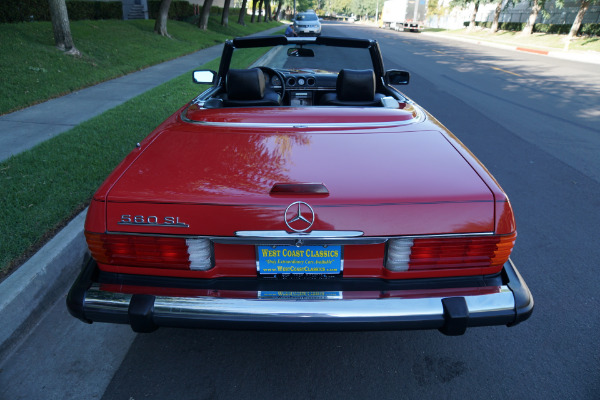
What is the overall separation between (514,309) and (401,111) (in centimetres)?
141

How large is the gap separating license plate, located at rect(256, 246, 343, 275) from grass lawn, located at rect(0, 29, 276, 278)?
1980mm

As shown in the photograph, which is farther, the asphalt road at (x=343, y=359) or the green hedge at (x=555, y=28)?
the green hedge at (x=555, y=28)

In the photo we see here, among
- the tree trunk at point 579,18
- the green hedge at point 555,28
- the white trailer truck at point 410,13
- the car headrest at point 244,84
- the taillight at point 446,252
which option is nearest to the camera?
the taillight at point 446,252

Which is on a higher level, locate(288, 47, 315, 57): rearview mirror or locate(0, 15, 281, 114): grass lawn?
locate(288, 47, 315, 57): rearview mirror

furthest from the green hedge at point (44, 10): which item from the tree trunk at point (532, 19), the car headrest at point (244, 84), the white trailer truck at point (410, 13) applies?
the white trailer truck at point (410, 13)

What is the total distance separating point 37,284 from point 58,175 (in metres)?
1.92

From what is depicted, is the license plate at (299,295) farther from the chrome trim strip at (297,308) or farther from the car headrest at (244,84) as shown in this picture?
the car headrest at (244,84)

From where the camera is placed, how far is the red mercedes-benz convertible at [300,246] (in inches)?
70.6

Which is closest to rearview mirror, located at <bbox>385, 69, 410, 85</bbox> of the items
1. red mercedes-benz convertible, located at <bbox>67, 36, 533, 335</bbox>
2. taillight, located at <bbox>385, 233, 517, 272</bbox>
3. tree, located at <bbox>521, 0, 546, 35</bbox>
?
red mercedes-benz convertible, located at <bbox>67, 36, 533, 335</bbox>

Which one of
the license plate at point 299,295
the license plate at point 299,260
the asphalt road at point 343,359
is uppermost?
the license plate at point 299,260

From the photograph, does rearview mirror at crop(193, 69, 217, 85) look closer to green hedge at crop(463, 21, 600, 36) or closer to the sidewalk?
the sidewalk

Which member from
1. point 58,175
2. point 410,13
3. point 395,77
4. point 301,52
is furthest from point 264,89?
point 410,13

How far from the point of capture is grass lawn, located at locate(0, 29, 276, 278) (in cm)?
317

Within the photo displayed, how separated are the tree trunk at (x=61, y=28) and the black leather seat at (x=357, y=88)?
9.88 metres
